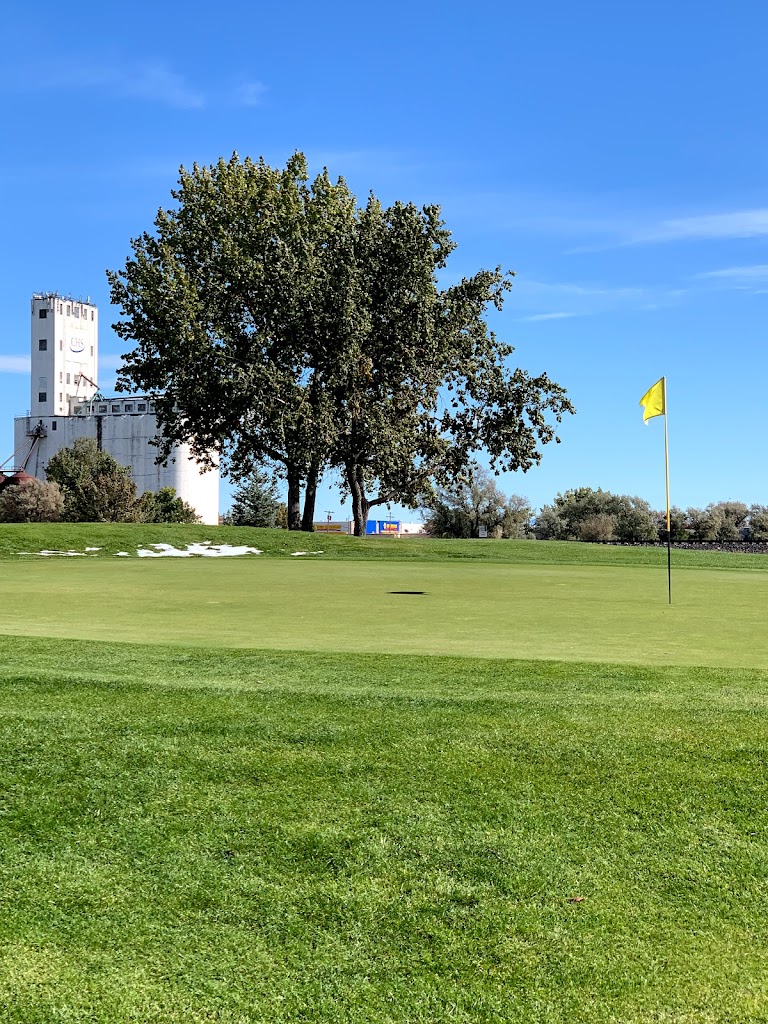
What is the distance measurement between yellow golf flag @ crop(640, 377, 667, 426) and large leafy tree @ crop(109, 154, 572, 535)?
24.5m

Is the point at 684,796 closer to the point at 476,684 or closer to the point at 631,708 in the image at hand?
the point at 631,708

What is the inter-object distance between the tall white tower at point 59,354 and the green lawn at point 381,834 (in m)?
162

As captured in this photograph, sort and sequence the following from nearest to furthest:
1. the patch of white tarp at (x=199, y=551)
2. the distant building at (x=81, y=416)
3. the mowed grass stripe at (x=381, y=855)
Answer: the mowed grass stripe at (x=381, y=855)
the patch of white tarp at (x=199, y=551)
the distant building at (x=81, y=416)

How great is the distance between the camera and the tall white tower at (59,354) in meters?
162

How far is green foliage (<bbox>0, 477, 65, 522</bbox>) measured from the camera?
8594 cm

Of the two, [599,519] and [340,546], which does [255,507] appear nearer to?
[599,519]

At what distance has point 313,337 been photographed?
1698 inches

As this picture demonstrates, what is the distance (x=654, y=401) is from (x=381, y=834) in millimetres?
13968

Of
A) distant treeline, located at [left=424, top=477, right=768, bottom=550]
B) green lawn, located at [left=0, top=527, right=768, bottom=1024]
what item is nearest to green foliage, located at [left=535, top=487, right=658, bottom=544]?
distant treeline, located at [left=424, top=477, right=768, bottom=550]

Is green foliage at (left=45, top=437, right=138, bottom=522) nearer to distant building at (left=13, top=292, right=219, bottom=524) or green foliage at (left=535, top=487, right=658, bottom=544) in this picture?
distant building at (left=13, top=292, right=219, bottom=524)

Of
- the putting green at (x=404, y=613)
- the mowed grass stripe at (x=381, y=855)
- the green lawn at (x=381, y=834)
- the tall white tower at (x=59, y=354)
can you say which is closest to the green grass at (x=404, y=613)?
the putting green at (x=404, y=613)

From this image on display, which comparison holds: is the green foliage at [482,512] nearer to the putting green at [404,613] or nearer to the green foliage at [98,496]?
the green foliage at [98,496]

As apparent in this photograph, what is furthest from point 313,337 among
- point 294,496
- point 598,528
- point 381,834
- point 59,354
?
point 59,354

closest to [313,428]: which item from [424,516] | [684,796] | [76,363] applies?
[684,796]
